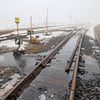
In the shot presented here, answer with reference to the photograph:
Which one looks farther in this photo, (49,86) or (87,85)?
(87,85)

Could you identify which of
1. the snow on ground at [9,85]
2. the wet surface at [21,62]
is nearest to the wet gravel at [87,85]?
the snow on ground at [9,85]

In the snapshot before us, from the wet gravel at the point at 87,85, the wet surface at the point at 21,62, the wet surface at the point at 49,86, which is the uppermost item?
the wet surface at the point at 21,62

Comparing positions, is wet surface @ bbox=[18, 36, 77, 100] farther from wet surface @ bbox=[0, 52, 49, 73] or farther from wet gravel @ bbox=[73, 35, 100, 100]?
wet surface @ bbox=[0, 52, 49, 73]

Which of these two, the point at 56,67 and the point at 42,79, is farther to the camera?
the point at 56,67

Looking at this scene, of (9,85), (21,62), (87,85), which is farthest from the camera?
(21,62)

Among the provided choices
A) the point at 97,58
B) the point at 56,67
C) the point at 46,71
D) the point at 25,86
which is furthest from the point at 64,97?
the point at 97,58

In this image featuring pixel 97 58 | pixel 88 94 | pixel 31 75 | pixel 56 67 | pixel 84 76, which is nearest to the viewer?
pixel 88 94

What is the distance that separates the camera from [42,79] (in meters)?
7.59

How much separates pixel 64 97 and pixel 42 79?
1764 mm

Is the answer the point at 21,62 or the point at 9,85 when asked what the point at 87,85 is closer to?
the point at 9,85

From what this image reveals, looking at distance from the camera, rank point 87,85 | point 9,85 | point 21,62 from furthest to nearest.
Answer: point 21,62 < point 87,85 < point 9,85

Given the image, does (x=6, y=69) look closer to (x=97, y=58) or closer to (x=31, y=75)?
(x=31, y=75)

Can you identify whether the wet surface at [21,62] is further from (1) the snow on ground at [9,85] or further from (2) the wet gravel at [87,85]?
(2) the wet gravel at [87,85]

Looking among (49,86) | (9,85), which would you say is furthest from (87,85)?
(9,85)
